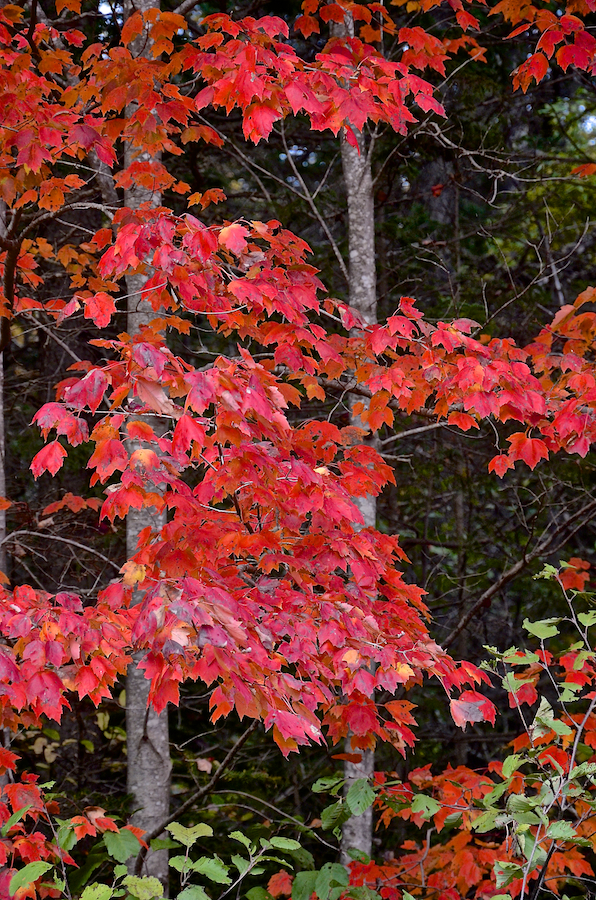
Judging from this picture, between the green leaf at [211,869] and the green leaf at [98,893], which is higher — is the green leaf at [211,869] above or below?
below

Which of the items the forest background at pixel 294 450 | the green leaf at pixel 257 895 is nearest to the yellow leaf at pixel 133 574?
the forest background at pixel 294 450

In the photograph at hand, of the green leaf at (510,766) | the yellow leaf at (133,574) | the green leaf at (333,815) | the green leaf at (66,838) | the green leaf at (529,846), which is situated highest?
the yellow leaf at (133,574)

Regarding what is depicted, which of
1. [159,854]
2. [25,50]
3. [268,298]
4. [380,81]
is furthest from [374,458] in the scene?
[25,50]

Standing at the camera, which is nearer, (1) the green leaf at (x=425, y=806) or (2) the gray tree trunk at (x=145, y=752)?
(1) the green leaf at (x=425, y=806)

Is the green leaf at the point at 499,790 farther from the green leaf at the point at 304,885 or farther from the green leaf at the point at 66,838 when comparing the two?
Result: the green leaf at the point at 66,838

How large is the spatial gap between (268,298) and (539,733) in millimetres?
1958

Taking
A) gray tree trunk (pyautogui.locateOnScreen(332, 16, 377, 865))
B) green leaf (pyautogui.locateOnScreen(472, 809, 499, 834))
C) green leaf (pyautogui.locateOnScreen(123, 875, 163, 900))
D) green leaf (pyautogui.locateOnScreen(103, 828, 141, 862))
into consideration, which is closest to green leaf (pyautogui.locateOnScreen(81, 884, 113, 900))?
green leaf (pyautogui.locateOnScreen(123, 875, 163, 900))

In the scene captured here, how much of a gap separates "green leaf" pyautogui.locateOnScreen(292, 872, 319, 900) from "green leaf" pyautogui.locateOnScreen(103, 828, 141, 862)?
0.74 meters

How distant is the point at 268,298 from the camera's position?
339 cm

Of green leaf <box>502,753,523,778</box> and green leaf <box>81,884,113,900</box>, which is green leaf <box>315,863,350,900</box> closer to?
green leaf <box>81,884,113,900</box>

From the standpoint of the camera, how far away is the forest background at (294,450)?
288 centimetres

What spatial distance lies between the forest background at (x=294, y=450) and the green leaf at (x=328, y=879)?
1 cm

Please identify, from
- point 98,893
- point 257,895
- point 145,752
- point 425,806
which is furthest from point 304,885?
point 98,893

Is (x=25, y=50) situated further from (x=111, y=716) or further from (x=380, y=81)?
(x=111, y=716)
